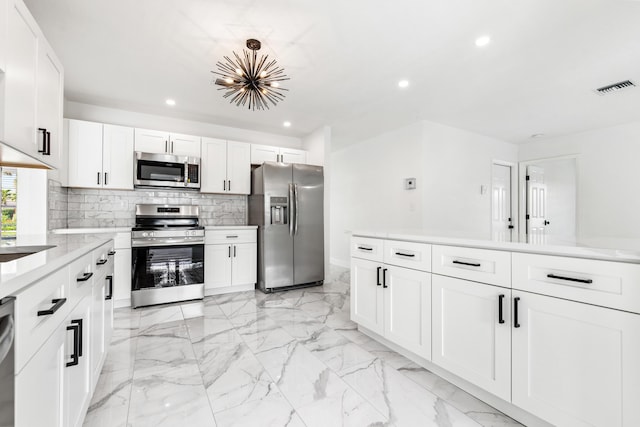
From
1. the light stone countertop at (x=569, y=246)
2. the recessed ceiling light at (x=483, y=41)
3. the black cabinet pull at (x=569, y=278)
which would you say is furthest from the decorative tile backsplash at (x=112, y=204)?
the black cabinet pull at (x=569, y=278)

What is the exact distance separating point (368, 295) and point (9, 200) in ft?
10.2

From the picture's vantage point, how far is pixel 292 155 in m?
4.72

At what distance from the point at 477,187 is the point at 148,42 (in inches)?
199

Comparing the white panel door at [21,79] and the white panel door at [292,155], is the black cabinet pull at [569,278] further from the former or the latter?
the white panel door at [292,155]

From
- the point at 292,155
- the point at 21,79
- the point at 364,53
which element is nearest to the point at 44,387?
the point at 21,79

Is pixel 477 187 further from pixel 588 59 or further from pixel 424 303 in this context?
pixel 424 303

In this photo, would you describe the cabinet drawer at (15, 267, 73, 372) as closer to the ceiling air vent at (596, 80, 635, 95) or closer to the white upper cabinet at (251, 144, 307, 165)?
the white upper cabinet at (251, 144, 307, 165)

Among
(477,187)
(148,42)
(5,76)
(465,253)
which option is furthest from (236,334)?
(477,187)

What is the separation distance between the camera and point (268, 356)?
2.17 meters

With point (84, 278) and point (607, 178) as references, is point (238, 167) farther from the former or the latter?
point (607, 178)

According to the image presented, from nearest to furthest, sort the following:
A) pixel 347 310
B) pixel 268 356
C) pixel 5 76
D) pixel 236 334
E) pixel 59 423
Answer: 1. pixel 59 423
2. pixel 5 76
3. pixel 268 356
4. pixel 236 334
5. pixel 347 310

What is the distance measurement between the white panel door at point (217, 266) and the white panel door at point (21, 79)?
92.2 inches

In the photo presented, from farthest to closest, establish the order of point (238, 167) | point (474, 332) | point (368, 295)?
point (238, 167)
point (368, 295)
point (474, 332)

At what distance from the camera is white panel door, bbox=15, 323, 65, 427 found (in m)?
0.73
